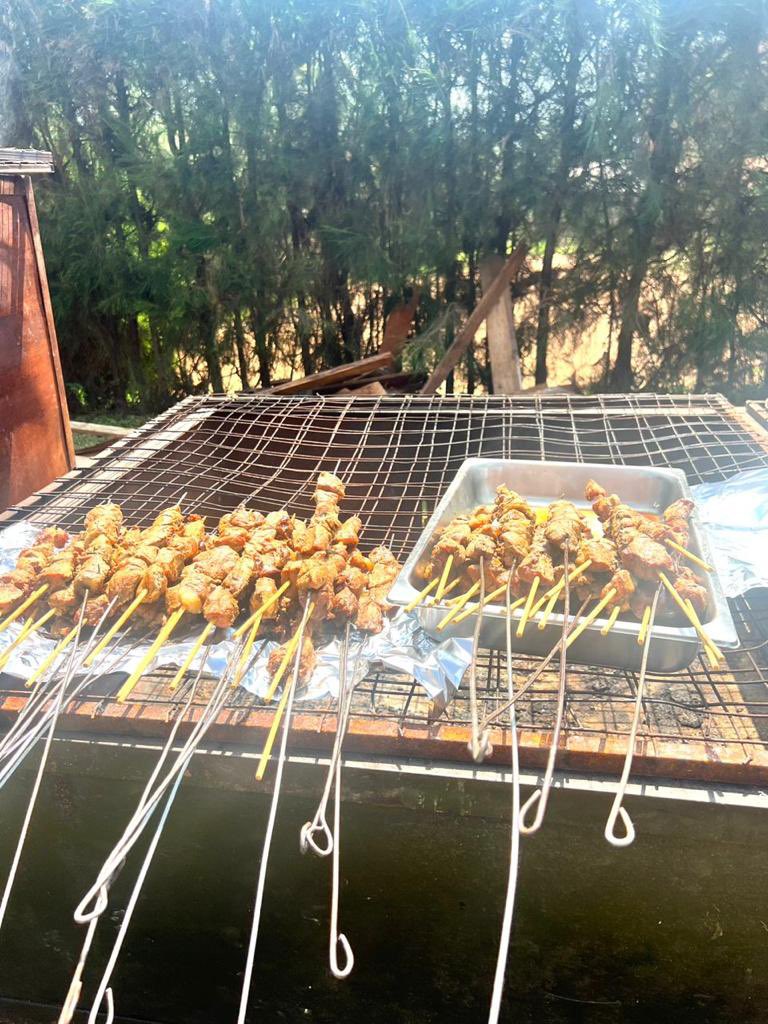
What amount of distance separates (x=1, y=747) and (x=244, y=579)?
1.03 metres

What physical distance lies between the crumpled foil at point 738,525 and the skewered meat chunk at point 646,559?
32 cm

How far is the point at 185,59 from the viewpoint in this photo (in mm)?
7992

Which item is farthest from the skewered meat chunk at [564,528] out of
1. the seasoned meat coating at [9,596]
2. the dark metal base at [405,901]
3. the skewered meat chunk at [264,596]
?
the seasoned meat coating at [9,596]

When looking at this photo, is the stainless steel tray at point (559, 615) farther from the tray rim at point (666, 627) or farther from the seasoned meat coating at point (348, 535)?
the seasoned meat coating at point (348, 535)

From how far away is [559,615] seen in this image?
2.35 m

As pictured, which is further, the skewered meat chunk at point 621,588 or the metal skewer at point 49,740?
the skewered meat chunk at point 621,588

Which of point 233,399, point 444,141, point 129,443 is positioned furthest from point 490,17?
point 129,443

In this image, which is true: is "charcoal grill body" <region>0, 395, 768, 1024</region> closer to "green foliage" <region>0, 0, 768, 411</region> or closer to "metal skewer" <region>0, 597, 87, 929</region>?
"metal skewer" <region>0, 597, 87, 929</region>

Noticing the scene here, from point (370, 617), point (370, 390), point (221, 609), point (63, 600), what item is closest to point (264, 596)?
point (221, 609)

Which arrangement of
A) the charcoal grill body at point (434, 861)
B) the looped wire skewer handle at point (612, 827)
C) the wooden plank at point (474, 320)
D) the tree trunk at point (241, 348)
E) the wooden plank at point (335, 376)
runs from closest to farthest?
the looped wire skewer handle at point (612, 827) → the charcoal grill body at point (434, 861) → the wooden plank at point (474, 320) → the wooden plank at point (335, 376) → the tree trunk at point (241, 348)

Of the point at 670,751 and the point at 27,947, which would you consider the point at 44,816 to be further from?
the point at 670,751

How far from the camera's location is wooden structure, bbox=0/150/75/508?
4.59 metres

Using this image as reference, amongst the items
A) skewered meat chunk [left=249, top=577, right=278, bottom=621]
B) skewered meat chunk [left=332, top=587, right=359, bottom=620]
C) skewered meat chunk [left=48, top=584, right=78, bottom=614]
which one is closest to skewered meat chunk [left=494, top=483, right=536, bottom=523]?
skewered meat chunk [left=332, top=587, right=359, bottom=620]

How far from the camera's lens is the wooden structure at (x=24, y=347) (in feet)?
15.1
